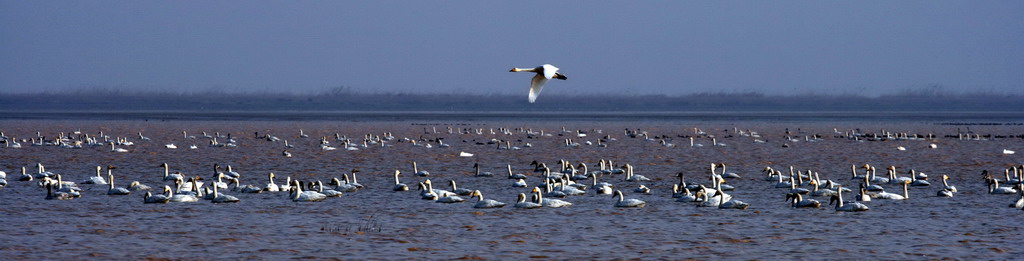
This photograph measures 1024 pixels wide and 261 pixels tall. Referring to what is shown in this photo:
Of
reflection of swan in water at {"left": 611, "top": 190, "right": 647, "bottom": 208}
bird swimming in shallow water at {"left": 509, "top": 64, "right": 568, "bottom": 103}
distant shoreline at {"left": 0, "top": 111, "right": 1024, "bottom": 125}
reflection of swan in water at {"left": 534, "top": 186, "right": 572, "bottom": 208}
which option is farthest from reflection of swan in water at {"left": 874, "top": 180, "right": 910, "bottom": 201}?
distant shoreline at {"left": 0, "top": 111, "right": 1024, "bottom": 125}

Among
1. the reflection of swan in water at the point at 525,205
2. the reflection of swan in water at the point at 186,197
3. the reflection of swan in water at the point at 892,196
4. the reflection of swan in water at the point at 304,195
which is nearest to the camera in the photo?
the reflection of swan in water at the point at 525,205

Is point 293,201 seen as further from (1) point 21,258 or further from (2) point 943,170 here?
(2) point 943,170

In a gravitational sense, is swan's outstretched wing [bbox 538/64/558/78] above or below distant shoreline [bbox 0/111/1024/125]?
above

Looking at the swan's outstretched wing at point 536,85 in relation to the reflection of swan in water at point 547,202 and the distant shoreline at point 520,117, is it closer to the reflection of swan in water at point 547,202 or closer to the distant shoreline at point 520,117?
the reflection of swan in water at point 547,202

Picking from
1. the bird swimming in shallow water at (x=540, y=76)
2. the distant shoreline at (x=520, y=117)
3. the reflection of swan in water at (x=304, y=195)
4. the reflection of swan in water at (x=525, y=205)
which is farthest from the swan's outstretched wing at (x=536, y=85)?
the distant shoreline at (x=520, y=117)

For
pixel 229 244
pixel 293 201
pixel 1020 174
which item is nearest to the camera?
pixel 229 244

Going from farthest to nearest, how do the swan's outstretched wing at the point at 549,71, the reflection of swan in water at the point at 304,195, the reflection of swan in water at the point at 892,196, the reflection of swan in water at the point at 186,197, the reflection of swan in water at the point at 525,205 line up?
the reflection of swan in water at the point at 892,196
the reflection of swan in water at the point at 304,195
the reflection of swan in water at the point at 186,197
the reflection of swan in water at the point at 525,205
the swan's outstretched wing at the point at 549,71

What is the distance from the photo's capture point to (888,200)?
28.5 m

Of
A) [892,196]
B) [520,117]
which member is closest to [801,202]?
[892,196]

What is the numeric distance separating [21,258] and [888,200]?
17.9 metres

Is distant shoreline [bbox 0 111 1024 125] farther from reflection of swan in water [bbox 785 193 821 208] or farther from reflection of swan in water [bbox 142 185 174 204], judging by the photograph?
reflection of swan in water [bbox 142 185 174 204]

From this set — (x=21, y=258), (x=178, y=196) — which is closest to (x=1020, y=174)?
(x=178, y=196)

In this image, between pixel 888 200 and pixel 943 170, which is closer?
pixel 888 200

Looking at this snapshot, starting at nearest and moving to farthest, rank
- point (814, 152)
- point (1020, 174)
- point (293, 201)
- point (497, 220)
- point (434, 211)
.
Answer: point (497, 220) < point (434, 211) < point (293, 201) < point (1020, 174) < point (814, 152)
